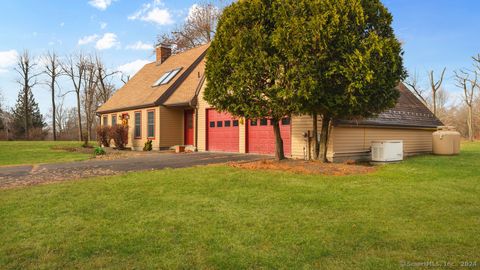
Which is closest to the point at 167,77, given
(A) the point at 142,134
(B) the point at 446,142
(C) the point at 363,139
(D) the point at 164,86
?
(D) the point at 164,86

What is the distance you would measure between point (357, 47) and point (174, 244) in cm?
742

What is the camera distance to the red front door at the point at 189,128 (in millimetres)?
19141

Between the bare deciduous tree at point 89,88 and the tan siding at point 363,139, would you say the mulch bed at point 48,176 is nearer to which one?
the tan siding at point 363,139

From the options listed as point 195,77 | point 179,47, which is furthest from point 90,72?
point 195,77

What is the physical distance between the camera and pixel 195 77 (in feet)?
64.2

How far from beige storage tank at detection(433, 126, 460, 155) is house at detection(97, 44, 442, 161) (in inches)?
26.4

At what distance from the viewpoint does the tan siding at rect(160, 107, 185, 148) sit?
19031 millimetres

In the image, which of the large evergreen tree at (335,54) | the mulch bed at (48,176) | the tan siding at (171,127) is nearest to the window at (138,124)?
the tan siding at (171,127)

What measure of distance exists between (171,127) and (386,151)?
11.5m

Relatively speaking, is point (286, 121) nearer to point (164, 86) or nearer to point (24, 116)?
point (164, 86)

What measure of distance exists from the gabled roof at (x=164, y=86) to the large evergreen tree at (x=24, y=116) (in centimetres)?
2397

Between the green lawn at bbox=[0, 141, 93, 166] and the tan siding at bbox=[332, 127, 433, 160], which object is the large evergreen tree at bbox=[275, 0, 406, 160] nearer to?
the tan siding at bbox=[332, 127, 433, 160]

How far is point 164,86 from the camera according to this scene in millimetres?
20188

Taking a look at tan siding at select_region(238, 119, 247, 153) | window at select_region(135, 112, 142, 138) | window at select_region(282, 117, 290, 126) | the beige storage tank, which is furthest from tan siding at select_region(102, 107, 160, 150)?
the beige storage tank
